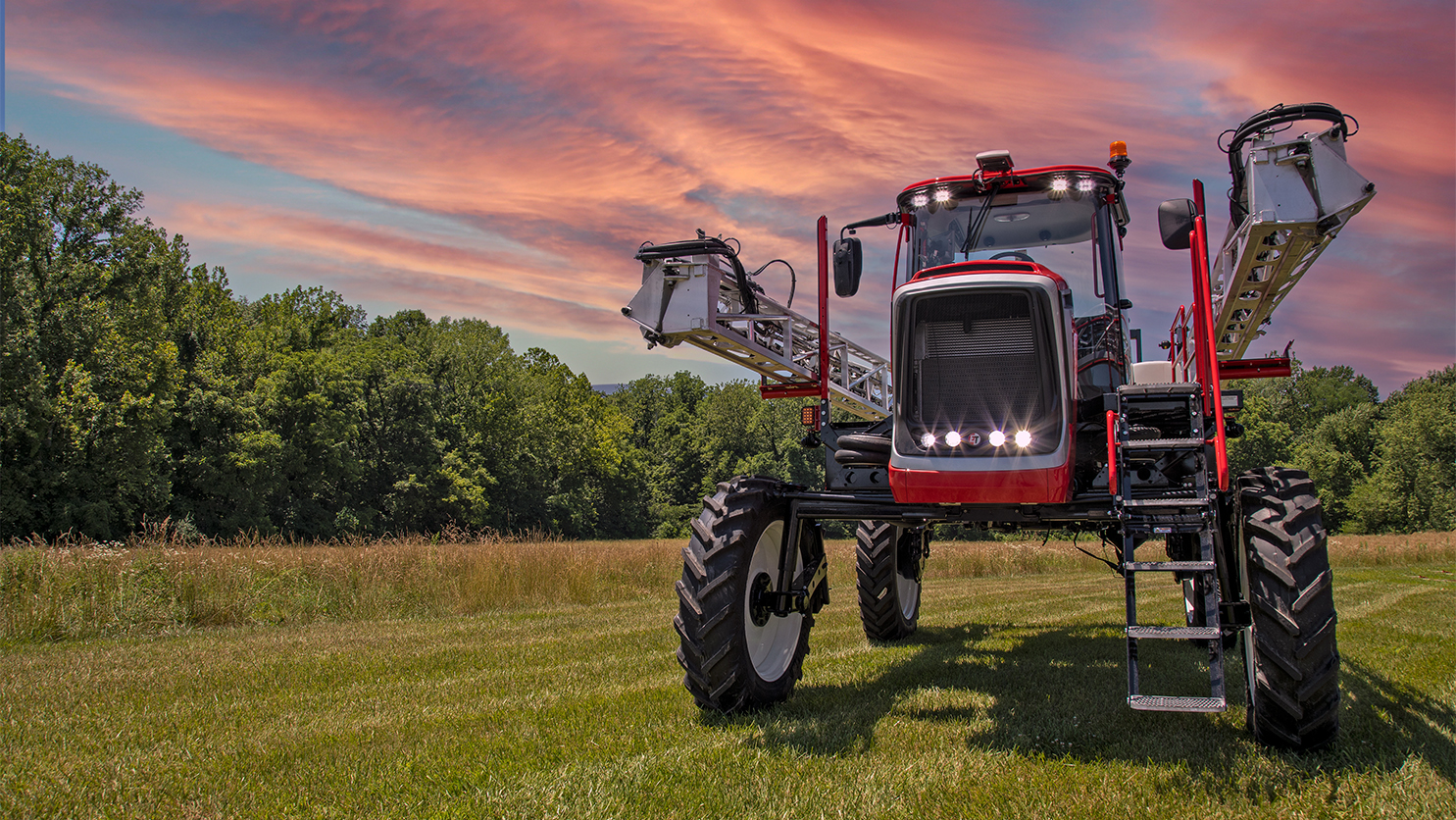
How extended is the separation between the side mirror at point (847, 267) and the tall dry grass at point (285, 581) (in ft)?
24.3

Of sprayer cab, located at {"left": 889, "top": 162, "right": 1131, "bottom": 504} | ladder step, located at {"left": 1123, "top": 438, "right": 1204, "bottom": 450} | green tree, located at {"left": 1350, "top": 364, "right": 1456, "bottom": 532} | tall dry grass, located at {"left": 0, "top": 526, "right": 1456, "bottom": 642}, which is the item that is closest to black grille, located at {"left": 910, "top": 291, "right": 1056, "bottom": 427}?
sprayer cab, located at {"left": 889, "top": 162, "right": 1131, "bottom": 504}

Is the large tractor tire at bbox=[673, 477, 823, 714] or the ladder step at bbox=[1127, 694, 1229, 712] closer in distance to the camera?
the ladder step at bbox=[1127, 694, 1229, 712]

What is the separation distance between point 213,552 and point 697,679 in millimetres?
8239

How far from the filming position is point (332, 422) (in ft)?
136

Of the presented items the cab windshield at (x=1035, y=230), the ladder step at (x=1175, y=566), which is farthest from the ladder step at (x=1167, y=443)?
the cab windshield at (x=1035, y=230)

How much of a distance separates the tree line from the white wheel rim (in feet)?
46.0

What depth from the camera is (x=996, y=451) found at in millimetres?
4871

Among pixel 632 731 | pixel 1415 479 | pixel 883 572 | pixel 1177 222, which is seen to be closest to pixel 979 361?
pixel 1177 222

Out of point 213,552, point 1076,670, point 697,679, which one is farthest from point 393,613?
point 1076,670

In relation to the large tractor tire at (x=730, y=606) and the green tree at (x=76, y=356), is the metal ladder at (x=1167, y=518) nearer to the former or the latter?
the large tractor tire at (x=730, y=606)

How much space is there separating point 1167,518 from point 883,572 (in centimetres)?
385

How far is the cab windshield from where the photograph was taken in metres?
6.24

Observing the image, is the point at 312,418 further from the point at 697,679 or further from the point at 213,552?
the point at 697,679

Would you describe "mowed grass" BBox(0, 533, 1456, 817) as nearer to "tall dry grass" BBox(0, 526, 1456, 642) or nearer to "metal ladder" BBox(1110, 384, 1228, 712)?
"tall dry grass" BBox(0, 526, 1456, 642)
